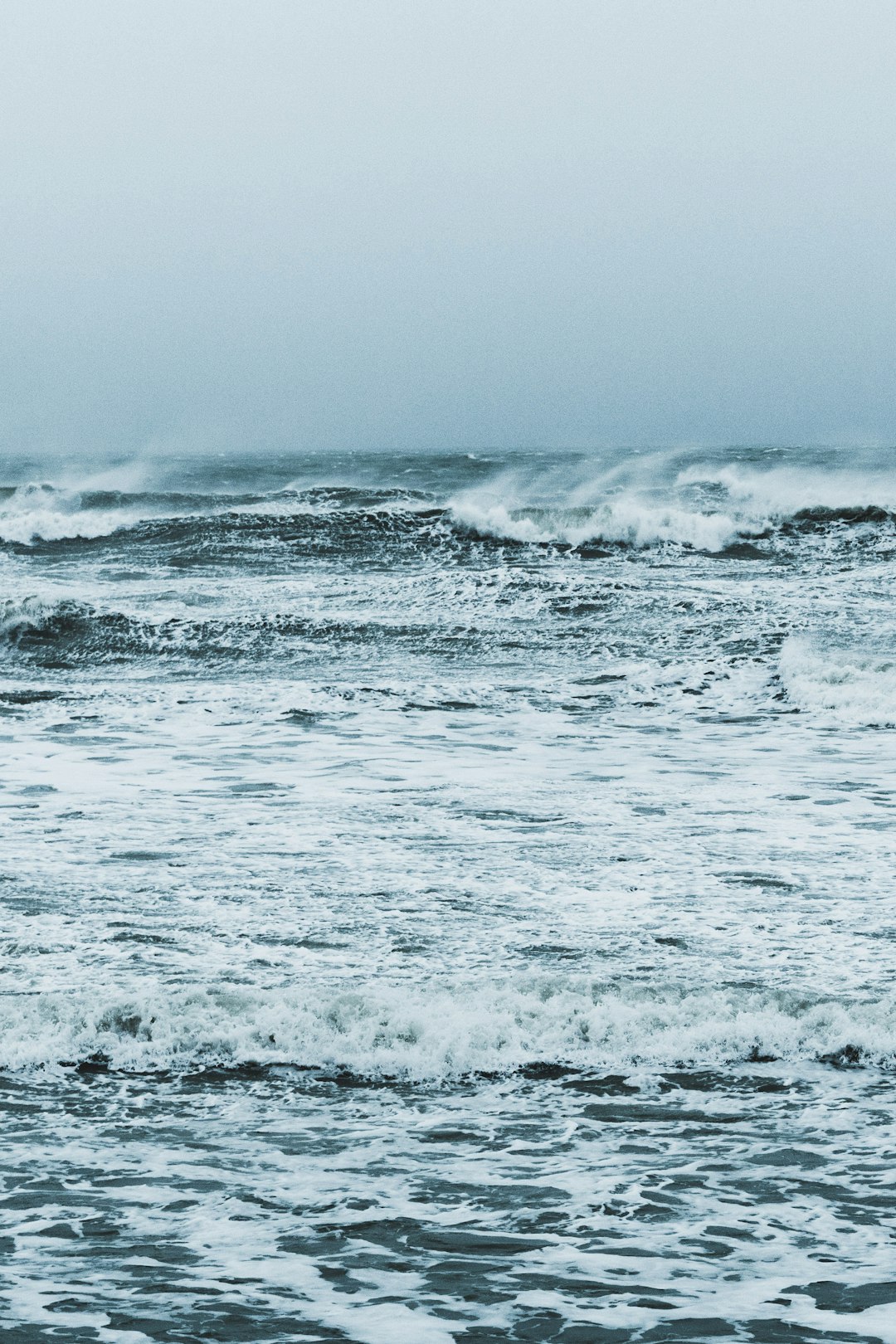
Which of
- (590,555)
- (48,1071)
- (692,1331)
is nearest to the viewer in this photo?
(692,1331)

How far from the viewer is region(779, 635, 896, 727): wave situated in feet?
34.2

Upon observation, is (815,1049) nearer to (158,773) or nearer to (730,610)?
(158,773)

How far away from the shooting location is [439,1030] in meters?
4.12

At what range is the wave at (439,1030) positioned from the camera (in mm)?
4008

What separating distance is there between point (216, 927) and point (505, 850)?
1.82 metres

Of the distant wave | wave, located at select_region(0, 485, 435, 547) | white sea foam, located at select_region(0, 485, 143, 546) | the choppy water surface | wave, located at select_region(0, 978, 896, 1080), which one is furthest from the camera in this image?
white sea foam, located at select_region(0, 485, 143, 546)

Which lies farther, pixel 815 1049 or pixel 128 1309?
pixel 815 1049

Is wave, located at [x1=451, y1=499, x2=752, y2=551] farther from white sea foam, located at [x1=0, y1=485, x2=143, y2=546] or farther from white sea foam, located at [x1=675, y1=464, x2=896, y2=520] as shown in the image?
white sea foam, located at [x1=0, y1=485, x2=143, y2=546]

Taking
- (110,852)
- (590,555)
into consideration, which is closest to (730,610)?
(590,555)

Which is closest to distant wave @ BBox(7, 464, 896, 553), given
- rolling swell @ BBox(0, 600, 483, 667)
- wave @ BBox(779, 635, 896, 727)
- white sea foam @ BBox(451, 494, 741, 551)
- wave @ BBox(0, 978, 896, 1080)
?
white sea foam @ BBox(451, 494, 741, 551)

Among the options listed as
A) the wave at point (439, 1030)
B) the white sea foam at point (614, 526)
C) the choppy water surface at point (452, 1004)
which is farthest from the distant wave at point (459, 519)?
the wave at point (439, 1030)

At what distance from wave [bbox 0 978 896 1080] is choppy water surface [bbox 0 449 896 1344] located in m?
0.01

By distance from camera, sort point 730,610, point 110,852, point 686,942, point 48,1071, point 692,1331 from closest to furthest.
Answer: point 692,1331 → point 48,1071 → point 686,942 → point 110,852 → point 730,610

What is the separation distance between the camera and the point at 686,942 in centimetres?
499
